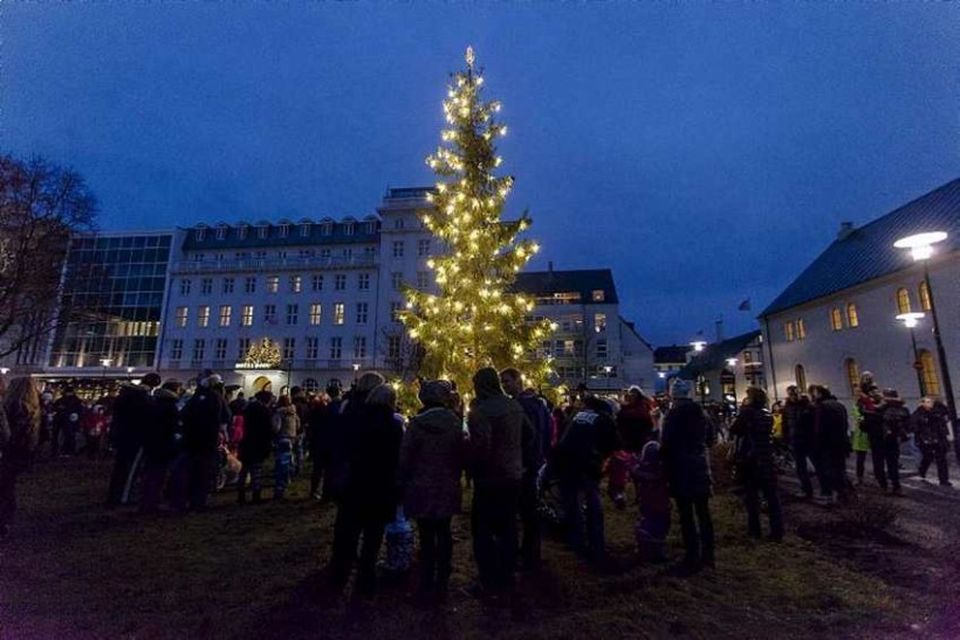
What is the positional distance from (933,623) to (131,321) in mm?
61565

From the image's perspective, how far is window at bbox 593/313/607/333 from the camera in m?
51.3

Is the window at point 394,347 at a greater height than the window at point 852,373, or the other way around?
the window at point 394,347

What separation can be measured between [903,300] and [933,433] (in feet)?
63.6

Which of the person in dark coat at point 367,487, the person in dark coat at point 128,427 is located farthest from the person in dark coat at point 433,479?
the person in dark coat at point 128,427

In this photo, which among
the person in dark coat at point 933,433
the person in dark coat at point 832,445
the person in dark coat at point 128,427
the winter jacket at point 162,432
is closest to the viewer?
the winter jacket at point 162,432

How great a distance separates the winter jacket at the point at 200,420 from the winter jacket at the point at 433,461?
16.0 ft

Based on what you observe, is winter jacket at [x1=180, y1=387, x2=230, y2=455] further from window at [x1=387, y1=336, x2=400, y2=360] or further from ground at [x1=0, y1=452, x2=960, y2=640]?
window at [x1=387, y1=336, x2=400, y2=360]

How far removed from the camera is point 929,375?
2345 cm

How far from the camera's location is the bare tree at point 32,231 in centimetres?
1959

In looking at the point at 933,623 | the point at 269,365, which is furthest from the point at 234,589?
the point at 269,365

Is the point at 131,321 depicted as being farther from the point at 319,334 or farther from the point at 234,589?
the point at 234,589

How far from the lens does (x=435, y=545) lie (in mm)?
4703

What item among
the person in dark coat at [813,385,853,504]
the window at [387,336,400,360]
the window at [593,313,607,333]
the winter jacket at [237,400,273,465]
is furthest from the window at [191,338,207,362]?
the person in dark coat at [813,385,853,504]

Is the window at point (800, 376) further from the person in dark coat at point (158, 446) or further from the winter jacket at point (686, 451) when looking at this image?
the person in dark coat at point (158, 446)
